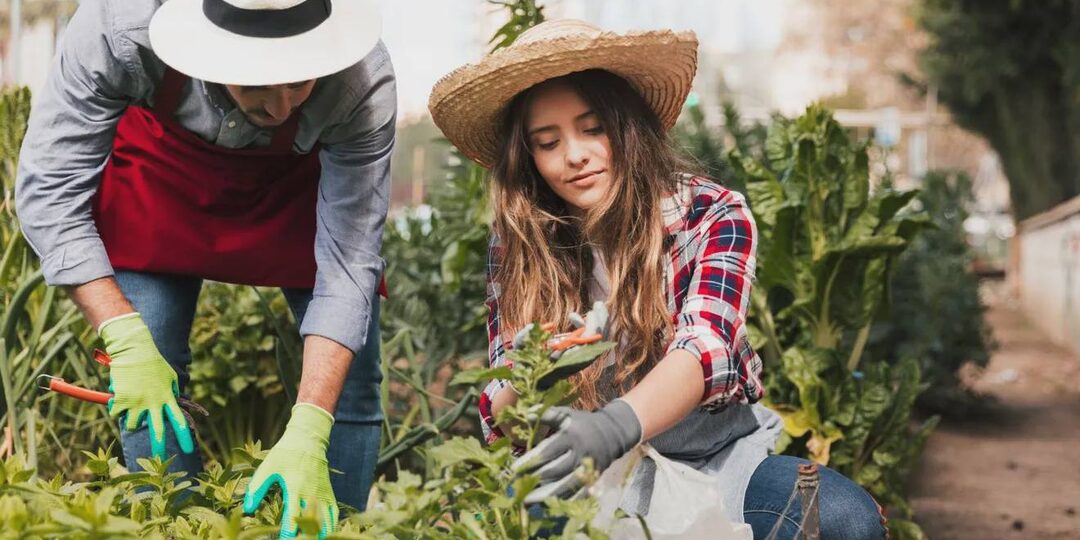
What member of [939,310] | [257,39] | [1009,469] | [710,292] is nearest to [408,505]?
[710,292]

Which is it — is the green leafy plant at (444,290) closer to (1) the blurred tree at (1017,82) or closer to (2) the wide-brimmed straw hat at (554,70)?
(2) the wide-brimmed straw hat at (554,70)

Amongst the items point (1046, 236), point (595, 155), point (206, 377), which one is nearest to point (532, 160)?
point (595, 155)

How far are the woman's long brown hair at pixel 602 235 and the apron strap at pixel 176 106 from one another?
1.32ft

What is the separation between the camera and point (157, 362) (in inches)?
85.4

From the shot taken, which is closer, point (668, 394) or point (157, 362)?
point (668, 394)

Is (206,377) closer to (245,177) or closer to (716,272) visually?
(245,177)

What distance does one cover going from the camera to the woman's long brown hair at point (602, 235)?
7.28ft

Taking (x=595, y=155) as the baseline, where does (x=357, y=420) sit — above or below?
below

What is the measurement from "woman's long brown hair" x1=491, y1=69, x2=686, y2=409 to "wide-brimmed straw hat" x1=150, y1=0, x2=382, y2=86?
394mm

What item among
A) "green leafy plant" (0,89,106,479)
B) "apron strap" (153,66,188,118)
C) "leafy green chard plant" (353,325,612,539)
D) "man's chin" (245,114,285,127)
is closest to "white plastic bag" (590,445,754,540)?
"leafy green chard plant" (353,325,612,539)

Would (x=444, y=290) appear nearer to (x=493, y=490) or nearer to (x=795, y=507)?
(x=795, y=507)

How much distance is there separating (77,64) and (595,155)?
3.11 feet

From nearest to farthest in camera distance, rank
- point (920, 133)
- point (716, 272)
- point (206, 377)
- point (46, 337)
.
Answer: point (716, 272) → point (46, 337) → point (206, 377) → point (920, 133)

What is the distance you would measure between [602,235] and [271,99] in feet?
2.11
